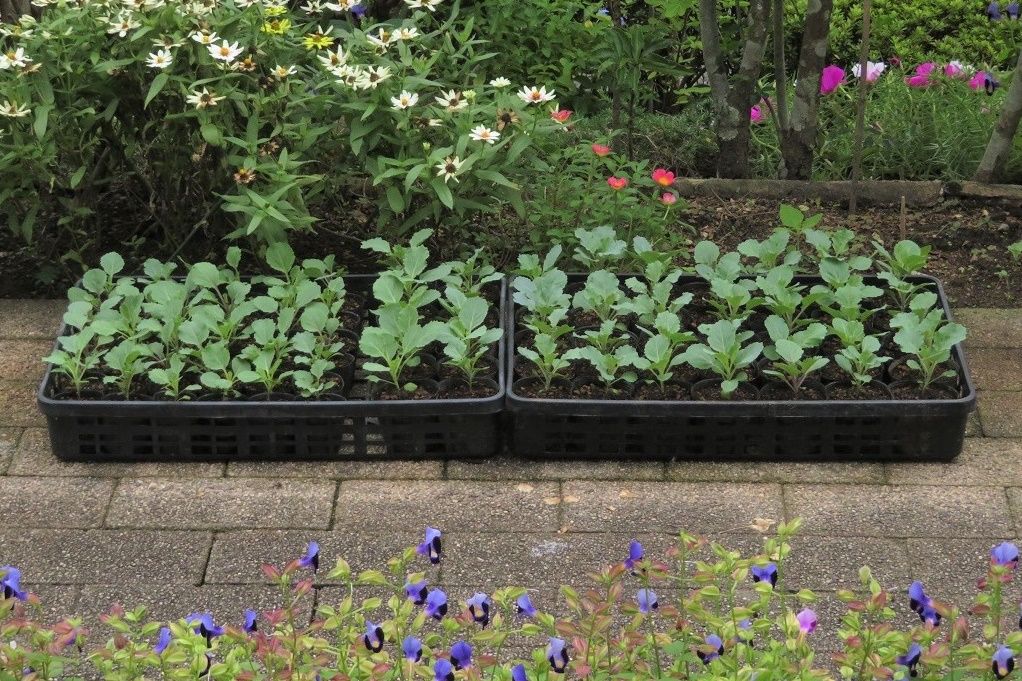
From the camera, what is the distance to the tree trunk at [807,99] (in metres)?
5.20

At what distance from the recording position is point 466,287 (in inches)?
164

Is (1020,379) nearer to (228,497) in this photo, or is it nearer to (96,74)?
(228,497)

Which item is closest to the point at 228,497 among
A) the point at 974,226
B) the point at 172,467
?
the point at 172,467

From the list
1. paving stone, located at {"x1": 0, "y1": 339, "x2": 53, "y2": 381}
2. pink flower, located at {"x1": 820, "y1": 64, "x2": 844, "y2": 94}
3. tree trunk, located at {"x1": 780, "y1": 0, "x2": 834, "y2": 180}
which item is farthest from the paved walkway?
pink flower, located at {"x1": 820, "y1": 64, "x2": 844, "y2": 94}

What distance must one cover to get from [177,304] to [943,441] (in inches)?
89.0

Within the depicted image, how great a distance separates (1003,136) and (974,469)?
2.02 m

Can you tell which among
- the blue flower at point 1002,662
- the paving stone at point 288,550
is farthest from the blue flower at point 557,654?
the paving stone at point 288,550

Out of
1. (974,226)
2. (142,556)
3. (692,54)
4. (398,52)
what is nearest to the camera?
(142,556)

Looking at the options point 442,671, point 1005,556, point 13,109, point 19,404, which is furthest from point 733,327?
point 13,109

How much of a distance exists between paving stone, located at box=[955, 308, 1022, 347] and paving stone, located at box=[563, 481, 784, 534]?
3.94 ft

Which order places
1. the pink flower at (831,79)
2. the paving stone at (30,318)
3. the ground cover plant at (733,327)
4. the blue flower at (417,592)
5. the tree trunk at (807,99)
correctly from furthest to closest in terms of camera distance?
the pink flower at (831,79)
the tree trunk at (807,99)
the paving stone at (30,318)
the ground cover plant at (733,327)
the blue flower at (417,592)

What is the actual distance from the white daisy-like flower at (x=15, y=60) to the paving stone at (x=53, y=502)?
1.28 m

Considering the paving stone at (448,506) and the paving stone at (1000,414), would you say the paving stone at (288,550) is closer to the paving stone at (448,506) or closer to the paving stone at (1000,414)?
the paving stone at (448,506)

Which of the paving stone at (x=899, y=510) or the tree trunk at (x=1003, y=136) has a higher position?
the tree trunk at (x=1003, y=136)
